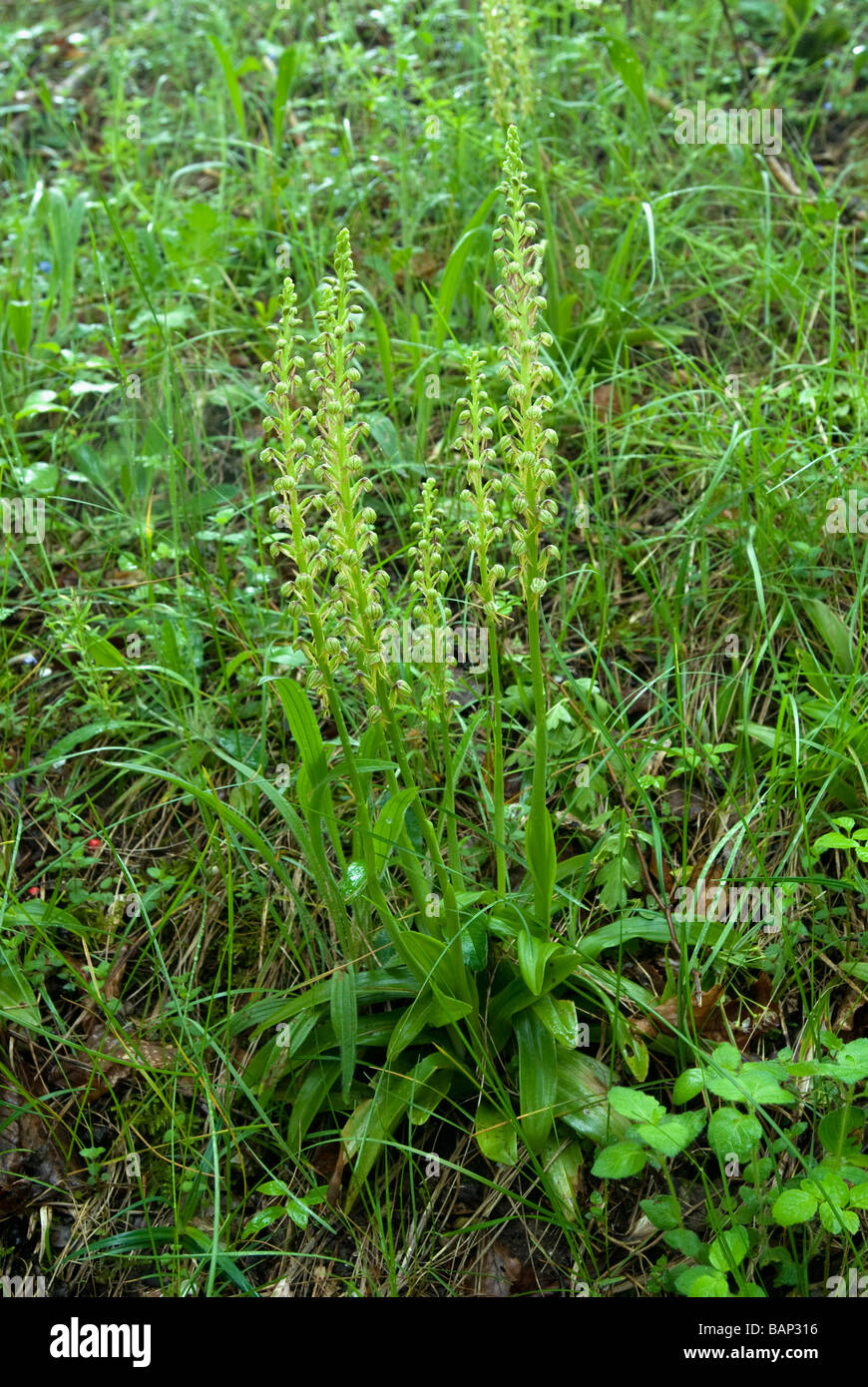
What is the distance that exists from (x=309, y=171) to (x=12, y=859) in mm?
3475

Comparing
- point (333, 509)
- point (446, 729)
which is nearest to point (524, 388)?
point (333, 509)

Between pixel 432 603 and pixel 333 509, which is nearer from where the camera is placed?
pixel 333 509

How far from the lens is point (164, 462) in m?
3.62

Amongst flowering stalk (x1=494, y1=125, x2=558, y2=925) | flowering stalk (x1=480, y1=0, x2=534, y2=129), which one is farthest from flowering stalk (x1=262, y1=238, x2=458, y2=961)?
flowering stalk (x1=480, y1=0, x2=534, y2=129)

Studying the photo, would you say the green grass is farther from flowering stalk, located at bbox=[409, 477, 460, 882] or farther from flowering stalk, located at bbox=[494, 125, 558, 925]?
flowering stalk, located at bbox=[494, 125, 558, 925]

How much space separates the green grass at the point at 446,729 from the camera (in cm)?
230

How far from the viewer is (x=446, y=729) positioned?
85.3 inches

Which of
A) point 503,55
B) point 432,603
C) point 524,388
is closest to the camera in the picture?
point 524,388

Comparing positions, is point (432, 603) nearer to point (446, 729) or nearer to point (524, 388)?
point (446, 729)

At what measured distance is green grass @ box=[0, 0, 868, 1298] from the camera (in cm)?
230

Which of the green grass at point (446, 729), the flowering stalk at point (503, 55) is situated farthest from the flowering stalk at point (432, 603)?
the flowering stalk at point (503, 55)

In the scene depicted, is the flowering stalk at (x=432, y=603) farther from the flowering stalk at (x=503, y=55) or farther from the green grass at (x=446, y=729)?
the flowering stalk at (x=503, y=55)
